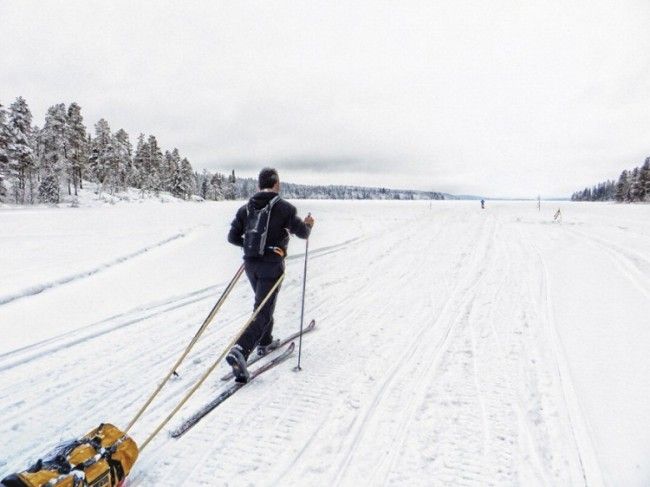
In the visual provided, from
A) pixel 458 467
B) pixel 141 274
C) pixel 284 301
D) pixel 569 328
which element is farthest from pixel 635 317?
pixel 141 274

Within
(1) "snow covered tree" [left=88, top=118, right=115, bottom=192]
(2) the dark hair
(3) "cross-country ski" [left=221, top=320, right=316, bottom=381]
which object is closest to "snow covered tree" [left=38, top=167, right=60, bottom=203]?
(1) "snow covered tree" [left=88, top=118, right=115, bottom=192]

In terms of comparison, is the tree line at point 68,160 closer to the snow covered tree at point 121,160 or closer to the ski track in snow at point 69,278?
the snow covered tree at point 121,160

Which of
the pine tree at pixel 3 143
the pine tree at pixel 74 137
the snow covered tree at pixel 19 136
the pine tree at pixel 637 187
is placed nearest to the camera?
the pine tree at pixel 3 143

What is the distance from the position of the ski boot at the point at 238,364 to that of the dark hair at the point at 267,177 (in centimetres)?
200

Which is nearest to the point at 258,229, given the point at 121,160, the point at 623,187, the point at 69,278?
the point at 69,278

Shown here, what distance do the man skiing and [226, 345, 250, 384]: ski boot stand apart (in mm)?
98

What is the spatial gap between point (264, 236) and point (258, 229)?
11 cm

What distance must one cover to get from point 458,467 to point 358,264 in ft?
27.2

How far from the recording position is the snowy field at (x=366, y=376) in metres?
3.06

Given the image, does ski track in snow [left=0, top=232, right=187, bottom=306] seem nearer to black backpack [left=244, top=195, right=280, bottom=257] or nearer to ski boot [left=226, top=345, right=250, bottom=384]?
ski boot [left=226, top=345, right=250, bottom=384]

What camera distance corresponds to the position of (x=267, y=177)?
182 inches

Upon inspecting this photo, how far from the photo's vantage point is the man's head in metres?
4.63

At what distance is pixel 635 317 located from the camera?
6094 millimetres

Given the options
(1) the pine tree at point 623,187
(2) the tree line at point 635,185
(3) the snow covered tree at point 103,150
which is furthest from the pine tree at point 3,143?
(1) the pine tree at point 623,187
